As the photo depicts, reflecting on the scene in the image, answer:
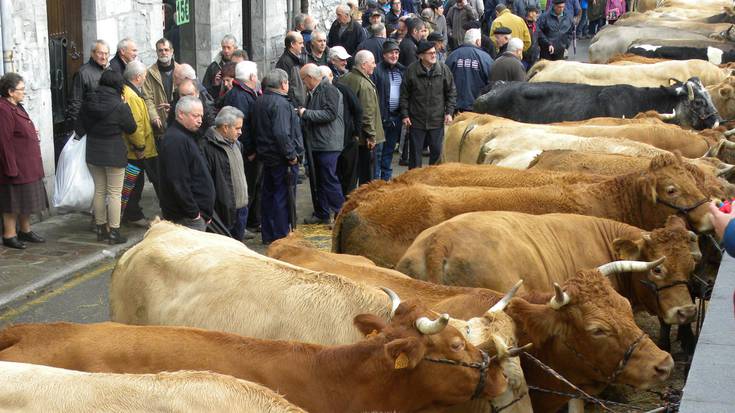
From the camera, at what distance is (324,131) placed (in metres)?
Answer: 13.5

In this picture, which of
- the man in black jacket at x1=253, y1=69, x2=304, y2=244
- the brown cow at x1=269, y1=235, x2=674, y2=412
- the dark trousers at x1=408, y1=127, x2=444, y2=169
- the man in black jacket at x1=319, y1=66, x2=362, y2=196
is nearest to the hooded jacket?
the man in black jacket at x1=253, y1=69, x2=304, y2=244

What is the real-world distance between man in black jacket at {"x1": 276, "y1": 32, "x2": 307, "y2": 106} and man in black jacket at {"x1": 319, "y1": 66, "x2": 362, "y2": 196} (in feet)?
3.26

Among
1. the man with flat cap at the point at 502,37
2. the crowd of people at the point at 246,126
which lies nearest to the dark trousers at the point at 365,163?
the crowd of people at the point at 246,126

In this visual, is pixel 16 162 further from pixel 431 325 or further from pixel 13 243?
A: pixel 431 325

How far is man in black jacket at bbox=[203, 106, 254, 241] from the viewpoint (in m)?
10.9

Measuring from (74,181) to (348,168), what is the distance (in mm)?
3412

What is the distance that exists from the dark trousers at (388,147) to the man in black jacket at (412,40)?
6.59ft

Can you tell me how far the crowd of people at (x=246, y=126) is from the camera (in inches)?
430

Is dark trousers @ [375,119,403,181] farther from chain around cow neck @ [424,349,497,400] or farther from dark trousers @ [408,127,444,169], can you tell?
chain around cow neck @ [424,349,497,400]

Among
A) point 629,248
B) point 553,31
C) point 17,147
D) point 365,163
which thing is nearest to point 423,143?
point 365,163

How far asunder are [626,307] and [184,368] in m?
2.64

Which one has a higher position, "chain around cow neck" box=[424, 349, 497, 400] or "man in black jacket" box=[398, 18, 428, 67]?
"man in black jacket" box=[398, 18, 428, 67]

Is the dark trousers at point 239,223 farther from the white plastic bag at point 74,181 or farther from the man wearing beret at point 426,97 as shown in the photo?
the man wearing beret at point 426,97

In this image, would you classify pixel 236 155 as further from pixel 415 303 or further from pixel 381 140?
pixel 415 303
